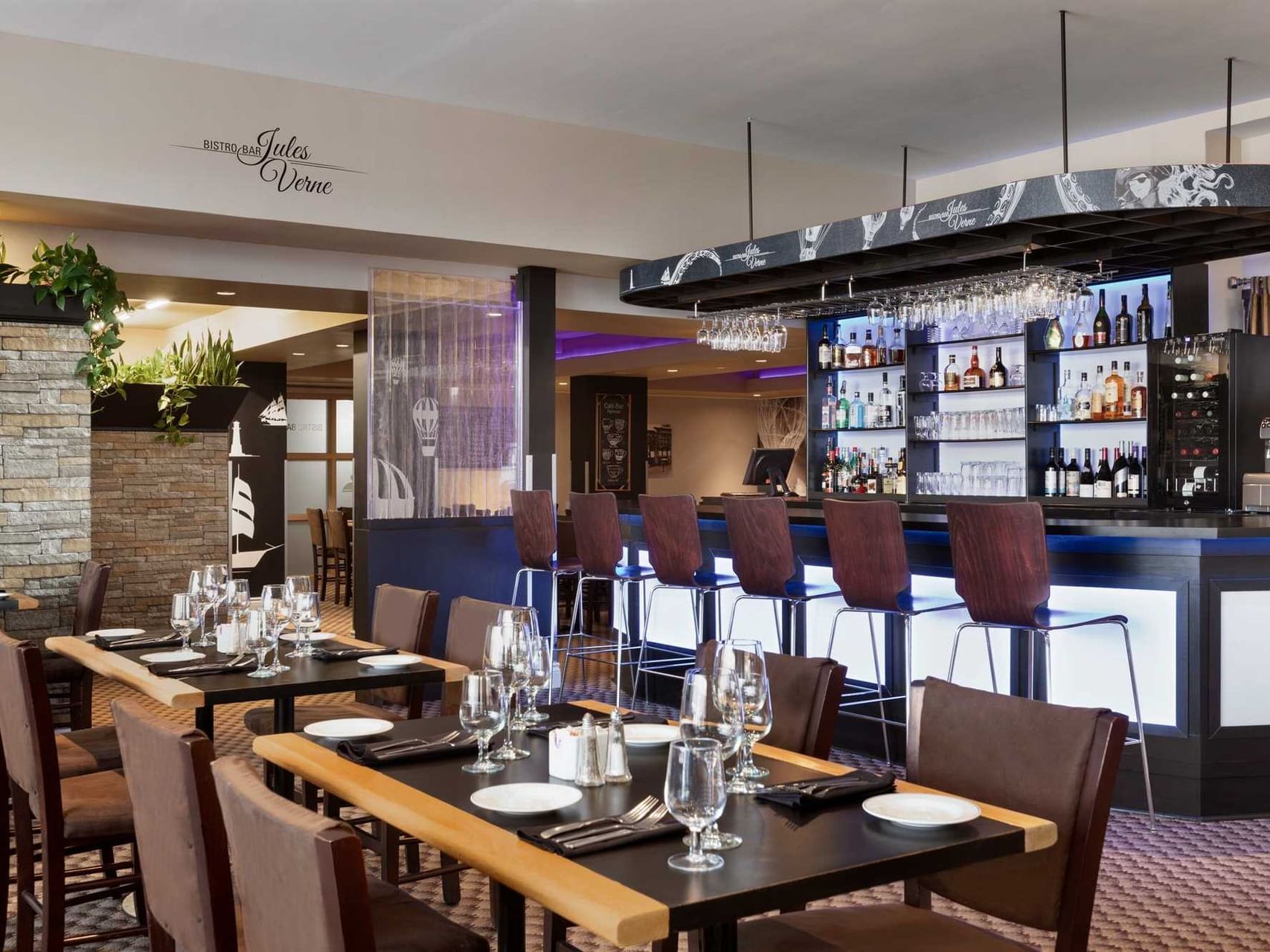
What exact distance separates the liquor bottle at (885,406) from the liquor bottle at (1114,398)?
1.66 m

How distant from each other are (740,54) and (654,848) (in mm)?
4812

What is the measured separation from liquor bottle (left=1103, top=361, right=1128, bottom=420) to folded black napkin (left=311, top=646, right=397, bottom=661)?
5.04 m

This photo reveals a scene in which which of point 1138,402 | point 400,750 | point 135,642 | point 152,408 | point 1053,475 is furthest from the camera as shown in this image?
point 152,408

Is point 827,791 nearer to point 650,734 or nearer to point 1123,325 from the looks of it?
point 650,734

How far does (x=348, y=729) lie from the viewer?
2506mm

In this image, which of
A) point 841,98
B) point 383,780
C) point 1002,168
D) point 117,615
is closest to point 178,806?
point 383,780

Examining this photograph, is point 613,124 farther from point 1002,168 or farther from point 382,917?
point 382,917

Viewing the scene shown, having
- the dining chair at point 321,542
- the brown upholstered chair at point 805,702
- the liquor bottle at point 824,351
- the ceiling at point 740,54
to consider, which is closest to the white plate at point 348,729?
the brown upholstered chair at point 805,702

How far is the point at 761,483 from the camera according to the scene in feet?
26.8

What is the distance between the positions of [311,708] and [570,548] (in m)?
4.71

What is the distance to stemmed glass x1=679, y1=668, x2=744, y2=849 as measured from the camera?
6.31 feet

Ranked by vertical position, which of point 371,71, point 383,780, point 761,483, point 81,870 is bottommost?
point 81,870

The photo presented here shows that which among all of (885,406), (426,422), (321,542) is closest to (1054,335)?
(885,406)

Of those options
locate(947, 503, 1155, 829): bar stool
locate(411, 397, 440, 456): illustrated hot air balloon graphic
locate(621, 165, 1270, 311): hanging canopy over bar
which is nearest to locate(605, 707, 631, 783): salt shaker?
locate(947, 503, 1155, 829): bar stool
